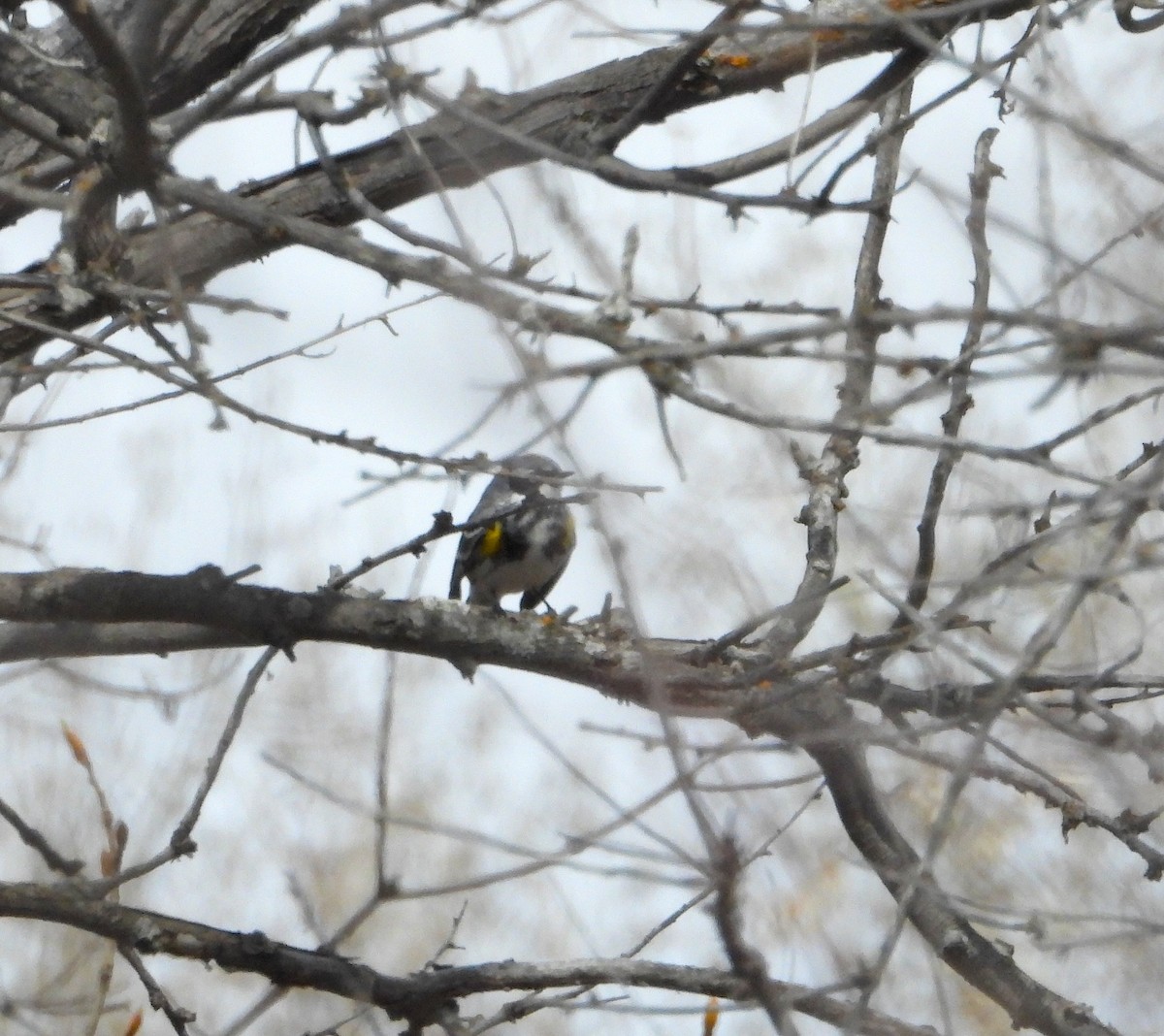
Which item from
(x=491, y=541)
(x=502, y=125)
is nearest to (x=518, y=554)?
(x=491, y=541)

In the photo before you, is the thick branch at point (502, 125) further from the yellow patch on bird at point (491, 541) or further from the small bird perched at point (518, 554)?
the yellow patch on bird at point (491, 541)

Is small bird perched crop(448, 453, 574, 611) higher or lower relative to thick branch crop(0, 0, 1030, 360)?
higher

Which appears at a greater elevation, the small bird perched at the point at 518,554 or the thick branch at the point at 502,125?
the small bird perched at the point at 518,554

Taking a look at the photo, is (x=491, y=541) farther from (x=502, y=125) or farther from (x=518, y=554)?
(x=502, y=125)

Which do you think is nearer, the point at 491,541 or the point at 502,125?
the point at 502,125

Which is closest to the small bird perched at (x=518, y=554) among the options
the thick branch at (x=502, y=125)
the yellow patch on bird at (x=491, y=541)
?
the yellow patch on bird at (x=491, y=541)

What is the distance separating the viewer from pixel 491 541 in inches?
238

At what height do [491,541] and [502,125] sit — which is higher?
[491,541]

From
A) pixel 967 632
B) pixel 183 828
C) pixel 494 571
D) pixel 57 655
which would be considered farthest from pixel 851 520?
pixel 494 571

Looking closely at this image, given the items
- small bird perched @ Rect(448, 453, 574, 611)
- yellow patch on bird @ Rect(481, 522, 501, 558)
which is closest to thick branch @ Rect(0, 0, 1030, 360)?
small bird perched @ Rect(448, 453, 574, 611)

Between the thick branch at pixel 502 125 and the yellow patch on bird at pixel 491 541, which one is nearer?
the thick branch at pixel 502 125

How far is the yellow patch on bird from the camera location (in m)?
6.00

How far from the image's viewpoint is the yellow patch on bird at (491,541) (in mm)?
6000

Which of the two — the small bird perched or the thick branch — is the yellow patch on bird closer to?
the small bird perched
